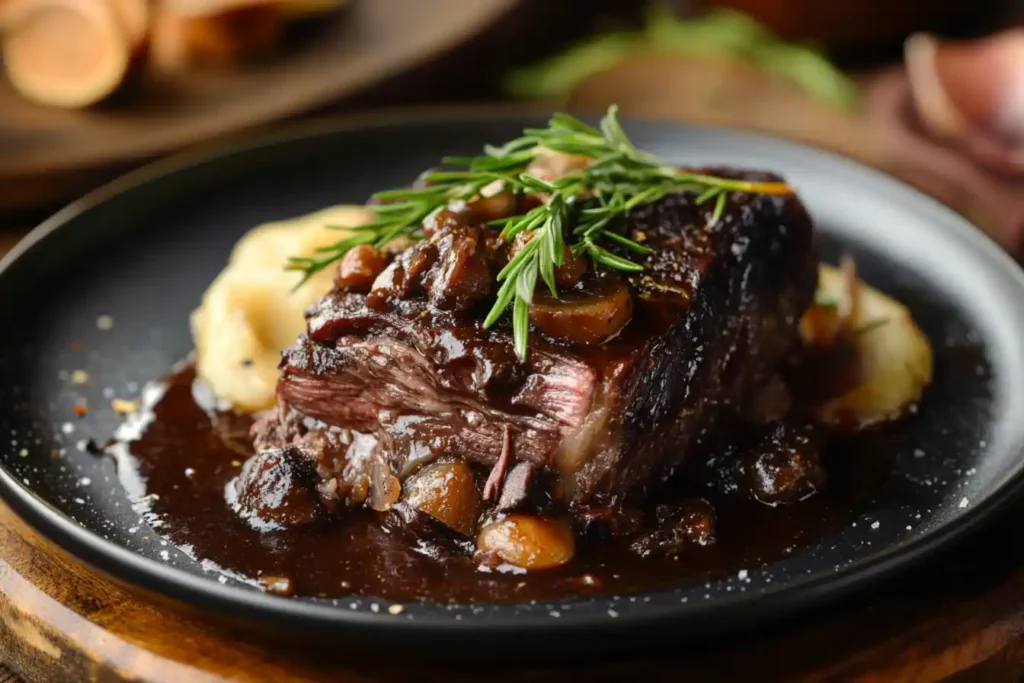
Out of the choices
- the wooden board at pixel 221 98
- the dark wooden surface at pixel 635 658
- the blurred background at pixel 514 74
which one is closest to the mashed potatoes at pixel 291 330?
the dark wooden surface at pixel 635 658

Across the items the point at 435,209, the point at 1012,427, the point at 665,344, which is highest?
the point at 435,209

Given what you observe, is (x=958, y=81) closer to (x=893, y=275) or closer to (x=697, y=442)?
(x=893, y=275)

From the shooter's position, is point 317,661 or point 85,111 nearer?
point 317,661

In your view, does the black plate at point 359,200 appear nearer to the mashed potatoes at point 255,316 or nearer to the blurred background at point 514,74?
the mashed potatoes at point 255,316

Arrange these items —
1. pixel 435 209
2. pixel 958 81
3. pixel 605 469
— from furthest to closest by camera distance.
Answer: pixel 958 81
pixel 435 209
pixel 605 469

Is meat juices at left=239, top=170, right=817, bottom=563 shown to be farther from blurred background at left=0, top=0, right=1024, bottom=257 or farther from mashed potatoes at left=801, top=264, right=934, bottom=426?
blurred background at left=0, top=0, right=1024, bottom=257

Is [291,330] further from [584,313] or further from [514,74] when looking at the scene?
[514,74]

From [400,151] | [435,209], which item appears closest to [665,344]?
[435,209]
